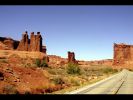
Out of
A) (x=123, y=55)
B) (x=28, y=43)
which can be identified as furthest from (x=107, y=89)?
(x=123, y=55)

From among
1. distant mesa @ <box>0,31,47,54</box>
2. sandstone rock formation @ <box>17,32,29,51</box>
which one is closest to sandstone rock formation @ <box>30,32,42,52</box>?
distant mesa @ <box>0,31,47,54</box>

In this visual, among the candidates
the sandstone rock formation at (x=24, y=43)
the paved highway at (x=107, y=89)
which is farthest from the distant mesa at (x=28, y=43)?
the paved highway at (x=107, y=89)

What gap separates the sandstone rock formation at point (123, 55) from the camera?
18475 centimetres

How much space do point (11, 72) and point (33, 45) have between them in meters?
103

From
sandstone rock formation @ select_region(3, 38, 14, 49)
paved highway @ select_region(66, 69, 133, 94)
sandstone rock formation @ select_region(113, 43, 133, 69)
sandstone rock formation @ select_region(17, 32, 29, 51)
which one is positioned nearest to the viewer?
paved highway @ select_region(66, 69, 133, 94)

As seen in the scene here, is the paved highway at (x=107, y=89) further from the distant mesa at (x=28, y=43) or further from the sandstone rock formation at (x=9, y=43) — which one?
the sandstone rock formation at (x=9, y=43)

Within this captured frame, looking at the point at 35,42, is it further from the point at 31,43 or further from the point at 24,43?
the point at 24,43

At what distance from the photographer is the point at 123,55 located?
18825 cm

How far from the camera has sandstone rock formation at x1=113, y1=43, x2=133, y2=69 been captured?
185 metres

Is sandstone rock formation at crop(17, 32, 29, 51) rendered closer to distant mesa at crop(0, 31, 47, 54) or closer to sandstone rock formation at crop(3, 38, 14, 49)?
distant mesa at crop(0, 31, 47, 54)

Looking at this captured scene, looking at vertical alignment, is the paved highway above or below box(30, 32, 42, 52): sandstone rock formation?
below

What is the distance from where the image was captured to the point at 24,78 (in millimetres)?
28406

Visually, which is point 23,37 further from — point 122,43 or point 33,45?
point 122,43
